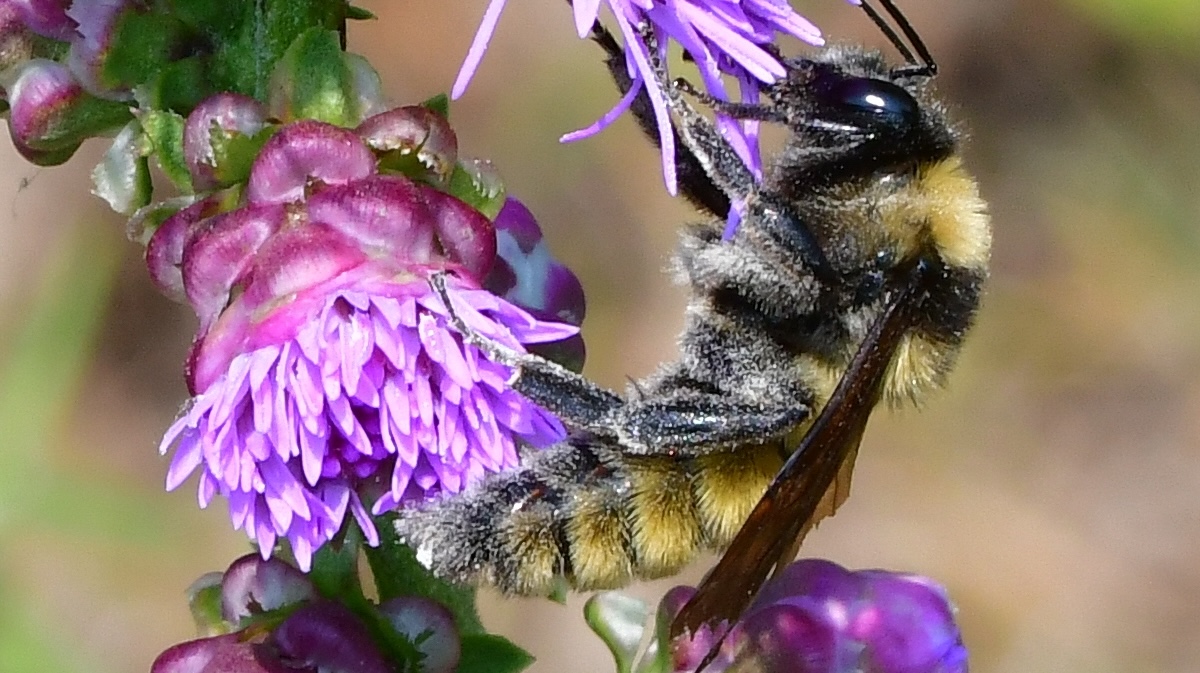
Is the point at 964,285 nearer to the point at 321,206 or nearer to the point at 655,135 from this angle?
the point at 655,135

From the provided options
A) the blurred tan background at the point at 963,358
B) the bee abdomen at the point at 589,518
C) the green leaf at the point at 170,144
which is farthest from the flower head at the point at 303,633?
the blurred tan background at the point at 963,358

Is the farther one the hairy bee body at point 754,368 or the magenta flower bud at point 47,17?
the magenta flower bud at point 47,17

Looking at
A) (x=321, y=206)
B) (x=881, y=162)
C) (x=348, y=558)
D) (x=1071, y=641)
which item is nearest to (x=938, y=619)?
(x=881, y=162)

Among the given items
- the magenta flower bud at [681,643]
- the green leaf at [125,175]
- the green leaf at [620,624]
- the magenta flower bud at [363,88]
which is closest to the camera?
the magenta flower bud at [363,88]

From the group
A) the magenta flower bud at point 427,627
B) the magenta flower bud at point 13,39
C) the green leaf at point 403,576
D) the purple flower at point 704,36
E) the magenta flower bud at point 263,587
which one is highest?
the purple flower at point 704,36

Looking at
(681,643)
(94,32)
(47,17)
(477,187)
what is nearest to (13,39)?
(47,17)

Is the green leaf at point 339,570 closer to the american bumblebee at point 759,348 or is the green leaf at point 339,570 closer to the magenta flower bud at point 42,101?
the american bumblebee at point 759,348

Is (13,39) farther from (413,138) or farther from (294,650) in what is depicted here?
(294,650)
